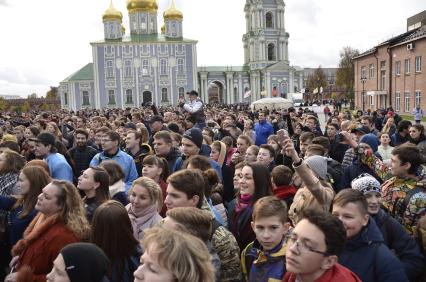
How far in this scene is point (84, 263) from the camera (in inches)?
114

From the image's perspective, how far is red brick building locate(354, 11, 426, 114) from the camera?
3700 centimetres

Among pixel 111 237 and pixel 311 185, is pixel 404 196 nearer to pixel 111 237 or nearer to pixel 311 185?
pixel 311 185

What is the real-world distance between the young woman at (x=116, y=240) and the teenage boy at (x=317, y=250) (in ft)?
4.92

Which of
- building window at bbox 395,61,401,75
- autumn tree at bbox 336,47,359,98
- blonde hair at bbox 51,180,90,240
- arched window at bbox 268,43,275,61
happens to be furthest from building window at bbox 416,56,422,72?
arched window at bbox 268,43,275,61

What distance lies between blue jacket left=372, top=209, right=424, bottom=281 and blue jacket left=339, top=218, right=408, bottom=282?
1.71 ft

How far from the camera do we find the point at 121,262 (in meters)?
3.75

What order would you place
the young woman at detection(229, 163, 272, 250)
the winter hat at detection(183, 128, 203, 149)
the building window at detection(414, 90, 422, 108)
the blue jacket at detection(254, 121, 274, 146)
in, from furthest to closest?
the building window at detection(414, 90, 422, 108)
the blue jacket at detection(254, 121, 274, 146)
the winter hat at detection(183, 128, 203, 149)
the young woman at detection(229, 163, 272, 250)

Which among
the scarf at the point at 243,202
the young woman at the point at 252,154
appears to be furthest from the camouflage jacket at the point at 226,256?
the young woman at the point at 252,154

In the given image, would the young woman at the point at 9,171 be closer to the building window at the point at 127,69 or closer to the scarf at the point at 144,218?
the scarf at the point at 144,218

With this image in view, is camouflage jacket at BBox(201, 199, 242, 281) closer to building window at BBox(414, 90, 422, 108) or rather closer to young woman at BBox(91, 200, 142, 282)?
young woman at BBox(91, 200, 142, 282)

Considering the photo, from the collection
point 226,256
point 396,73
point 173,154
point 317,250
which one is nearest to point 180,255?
point 317,250

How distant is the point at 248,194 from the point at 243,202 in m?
0.11

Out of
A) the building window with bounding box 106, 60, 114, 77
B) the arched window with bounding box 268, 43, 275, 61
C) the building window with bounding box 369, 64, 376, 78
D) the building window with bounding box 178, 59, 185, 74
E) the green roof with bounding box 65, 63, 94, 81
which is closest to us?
the building window with bounding box 369, 64, 376, 78

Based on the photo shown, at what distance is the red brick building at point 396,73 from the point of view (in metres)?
37.0
